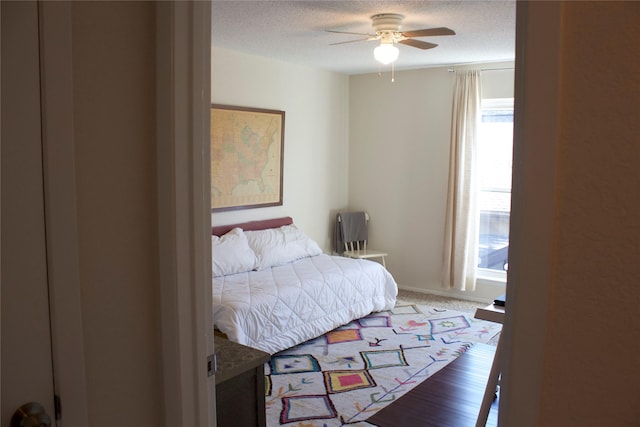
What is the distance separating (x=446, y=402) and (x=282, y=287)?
210cm

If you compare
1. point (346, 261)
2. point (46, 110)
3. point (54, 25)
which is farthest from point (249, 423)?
point (346, 261)

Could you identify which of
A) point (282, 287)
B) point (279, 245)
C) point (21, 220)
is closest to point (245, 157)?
point (279, 245)

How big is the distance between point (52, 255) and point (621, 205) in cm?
107

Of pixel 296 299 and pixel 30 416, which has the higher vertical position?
pixel 30 416

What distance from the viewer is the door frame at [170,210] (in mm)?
1113

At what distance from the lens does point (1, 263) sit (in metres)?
1.03

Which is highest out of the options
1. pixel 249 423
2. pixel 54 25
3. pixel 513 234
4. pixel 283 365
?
pixel 54 25

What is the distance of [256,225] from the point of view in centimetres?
498

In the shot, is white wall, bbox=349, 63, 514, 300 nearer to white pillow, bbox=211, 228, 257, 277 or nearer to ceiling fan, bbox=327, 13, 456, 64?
ceiling fan, bbox=327, 13, 456, 64

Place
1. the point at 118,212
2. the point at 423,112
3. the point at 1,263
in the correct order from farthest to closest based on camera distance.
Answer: the point at 423,112 → the point at 118,212 → the point at 1,263

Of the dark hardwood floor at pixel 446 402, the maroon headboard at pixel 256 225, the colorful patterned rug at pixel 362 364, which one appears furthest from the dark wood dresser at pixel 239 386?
the maroon headboard at pixel 256 225

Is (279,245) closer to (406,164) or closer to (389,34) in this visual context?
(406,164)

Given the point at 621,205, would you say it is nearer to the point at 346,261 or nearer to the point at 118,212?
the point at 118,212

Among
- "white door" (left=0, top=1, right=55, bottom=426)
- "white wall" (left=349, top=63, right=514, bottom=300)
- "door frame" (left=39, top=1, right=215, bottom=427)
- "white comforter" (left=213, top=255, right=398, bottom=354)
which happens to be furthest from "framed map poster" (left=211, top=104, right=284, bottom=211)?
"white door" (left=0, top=1, right=55, bottom=426)
